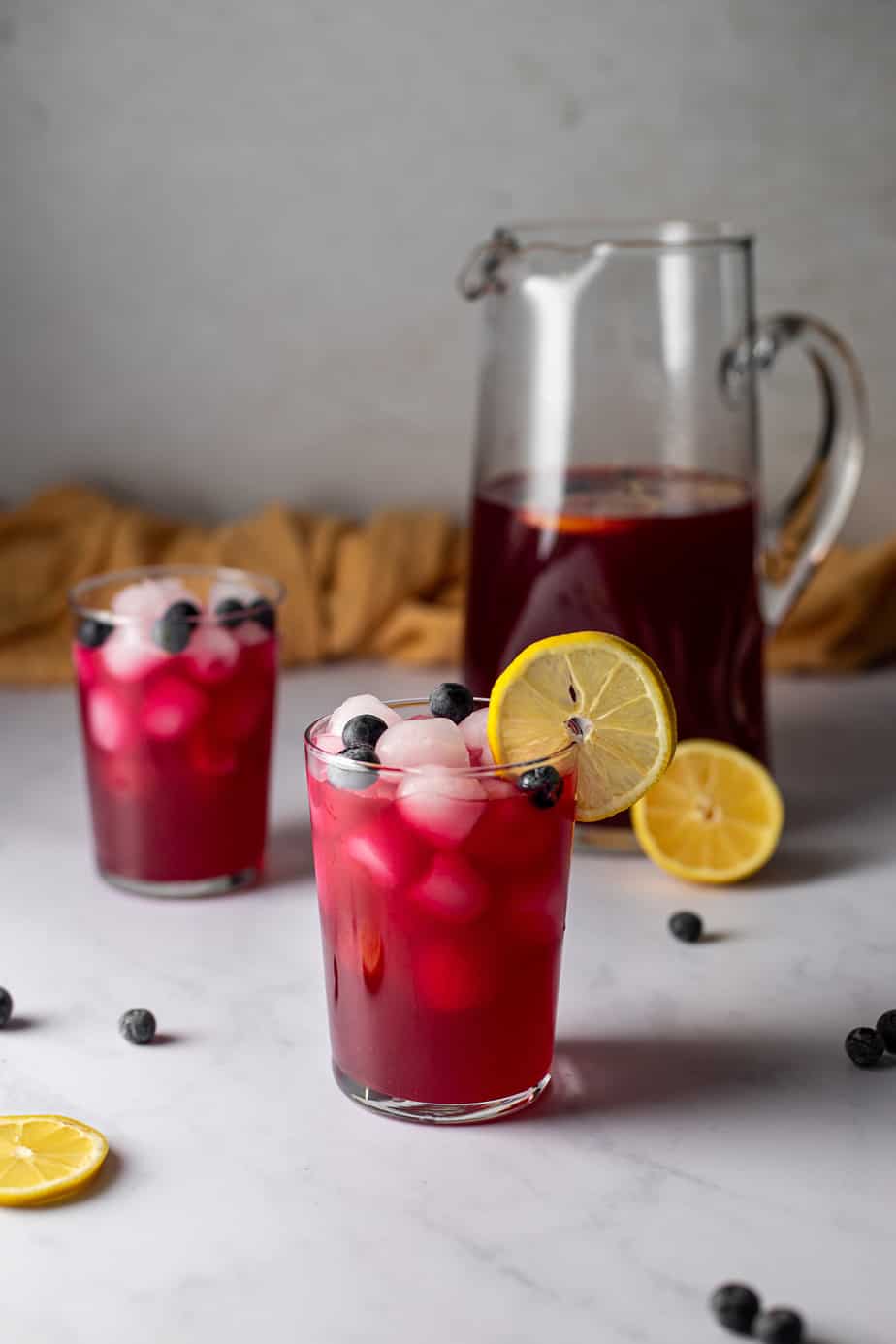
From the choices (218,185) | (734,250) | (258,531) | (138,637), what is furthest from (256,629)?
(218,185)

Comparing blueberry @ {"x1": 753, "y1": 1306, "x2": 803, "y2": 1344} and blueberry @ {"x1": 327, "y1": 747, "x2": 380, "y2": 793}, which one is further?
blueberry @ {"x1": 327, "y1": 747, "x2": 380, "y2": 793}

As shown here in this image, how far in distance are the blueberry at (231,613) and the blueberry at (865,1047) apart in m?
0.56

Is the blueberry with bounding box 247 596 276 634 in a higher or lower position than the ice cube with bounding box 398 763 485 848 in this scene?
higher

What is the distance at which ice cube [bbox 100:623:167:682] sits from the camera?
1.29m

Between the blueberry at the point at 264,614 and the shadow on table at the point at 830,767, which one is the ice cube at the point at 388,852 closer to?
the blueberry at the point at 264,614

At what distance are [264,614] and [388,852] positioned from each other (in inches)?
16.5

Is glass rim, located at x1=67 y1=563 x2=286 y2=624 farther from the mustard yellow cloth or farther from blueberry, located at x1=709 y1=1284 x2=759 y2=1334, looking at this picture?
blueberry, located at x1=709 y1=1284 x2=759 y2=1334

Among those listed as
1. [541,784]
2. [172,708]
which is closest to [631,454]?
[172,708]

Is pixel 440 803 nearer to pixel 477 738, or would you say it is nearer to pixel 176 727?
pixel 477 738

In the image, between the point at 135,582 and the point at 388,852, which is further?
the point at 135,582

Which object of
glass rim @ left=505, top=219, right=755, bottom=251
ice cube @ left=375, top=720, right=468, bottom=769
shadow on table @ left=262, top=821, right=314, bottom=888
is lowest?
shadow on table @ left=262, top=821, right=314, bottom=888

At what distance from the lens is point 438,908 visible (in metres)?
0.96

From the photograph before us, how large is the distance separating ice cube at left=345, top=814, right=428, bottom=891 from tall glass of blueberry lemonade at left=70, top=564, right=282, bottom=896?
0.37 metres

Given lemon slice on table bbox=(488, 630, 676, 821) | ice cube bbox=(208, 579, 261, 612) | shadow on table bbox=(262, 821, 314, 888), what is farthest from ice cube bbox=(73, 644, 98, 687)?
lemon slice on table bbox=(488, 630, 676, 821)
